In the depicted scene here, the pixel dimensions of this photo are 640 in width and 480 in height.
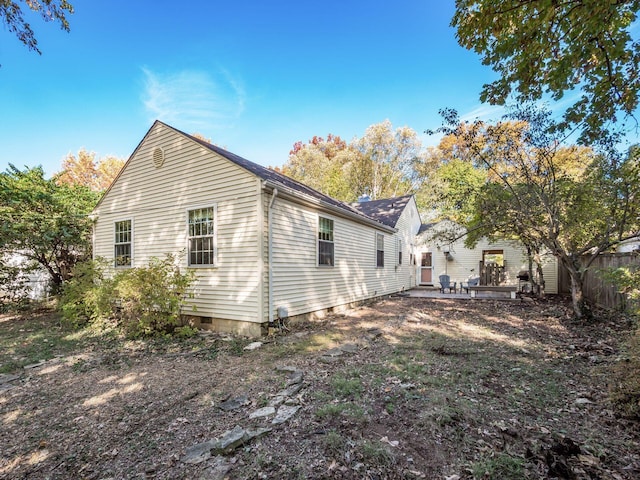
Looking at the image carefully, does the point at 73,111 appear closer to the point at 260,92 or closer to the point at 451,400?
the point at 260,92

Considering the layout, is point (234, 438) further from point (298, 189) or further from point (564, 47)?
point (298, 189)

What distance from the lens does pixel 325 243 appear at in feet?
28.0

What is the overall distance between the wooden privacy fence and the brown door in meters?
8.37

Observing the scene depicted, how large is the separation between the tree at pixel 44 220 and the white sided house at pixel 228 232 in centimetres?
106

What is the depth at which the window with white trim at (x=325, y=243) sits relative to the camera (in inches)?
328

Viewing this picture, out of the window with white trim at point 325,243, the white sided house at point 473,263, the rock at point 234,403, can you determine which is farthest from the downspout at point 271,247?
the white sided house at point 473,263

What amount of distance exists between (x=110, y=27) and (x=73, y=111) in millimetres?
6153

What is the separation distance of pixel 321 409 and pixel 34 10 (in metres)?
6.39

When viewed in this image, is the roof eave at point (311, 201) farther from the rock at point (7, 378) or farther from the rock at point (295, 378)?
the rock at point (7, 378)

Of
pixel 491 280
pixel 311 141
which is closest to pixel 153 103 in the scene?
pixel 491 280

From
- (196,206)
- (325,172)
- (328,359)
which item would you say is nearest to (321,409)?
(328,359)

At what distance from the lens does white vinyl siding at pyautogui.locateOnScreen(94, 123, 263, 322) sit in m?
6.40

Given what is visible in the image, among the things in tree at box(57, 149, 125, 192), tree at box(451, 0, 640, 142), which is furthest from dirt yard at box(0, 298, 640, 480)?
tree at box(57, 149, 125, 192)

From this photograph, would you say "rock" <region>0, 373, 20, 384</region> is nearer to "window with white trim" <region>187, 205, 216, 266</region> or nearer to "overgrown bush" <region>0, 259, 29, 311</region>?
"window with white trim" <region>187, 205, 216, 266</region>
